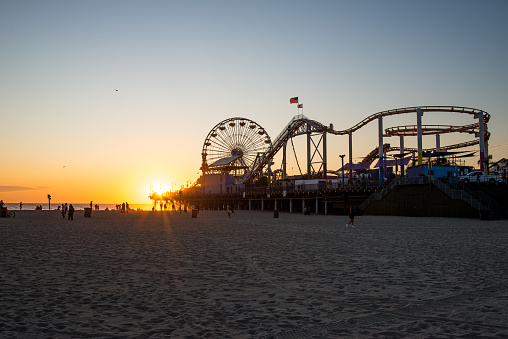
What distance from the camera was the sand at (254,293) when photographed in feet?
19.8

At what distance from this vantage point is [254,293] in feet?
27.2

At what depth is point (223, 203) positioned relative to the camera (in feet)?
299

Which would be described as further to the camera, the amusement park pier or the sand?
the amusement park pier

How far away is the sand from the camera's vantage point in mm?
6027

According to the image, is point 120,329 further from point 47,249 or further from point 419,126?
point 419,126

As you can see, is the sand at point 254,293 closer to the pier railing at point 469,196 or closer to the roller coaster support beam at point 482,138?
the pier railing at point 469,196

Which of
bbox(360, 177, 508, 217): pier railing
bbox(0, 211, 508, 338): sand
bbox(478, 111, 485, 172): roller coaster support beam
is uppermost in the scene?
bbox(478, 111, 485, 172): roller coaster support beam

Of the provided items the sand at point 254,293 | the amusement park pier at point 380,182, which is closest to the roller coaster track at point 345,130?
the amusement park pier at point 380,182

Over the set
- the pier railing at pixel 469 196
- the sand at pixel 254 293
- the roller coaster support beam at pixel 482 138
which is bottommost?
the sand at pixel 254 293

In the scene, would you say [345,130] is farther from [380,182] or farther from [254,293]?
[254,293]

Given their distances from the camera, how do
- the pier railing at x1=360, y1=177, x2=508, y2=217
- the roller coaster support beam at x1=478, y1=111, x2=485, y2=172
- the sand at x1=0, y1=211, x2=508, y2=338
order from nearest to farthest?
the sand at x1=0, y1=211, x2=508, y2=338
the pier railing at x1=360, y1=177, x2=508, y2=217
the roller coaster support beam at x1=478, y1=111, x2=485, y2=172

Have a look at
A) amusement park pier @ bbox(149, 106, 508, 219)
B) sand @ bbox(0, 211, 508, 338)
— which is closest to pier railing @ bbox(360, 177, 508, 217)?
amusement park pier @ bbox(149, 106, 508, 219)

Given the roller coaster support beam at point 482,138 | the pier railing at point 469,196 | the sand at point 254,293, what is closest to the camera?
the sand at point 254,293

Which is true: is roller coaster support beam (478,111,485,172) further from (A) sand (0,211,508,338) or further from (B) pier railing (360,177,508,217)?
(A) sand (0,211,508,338)
